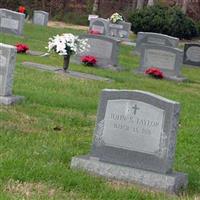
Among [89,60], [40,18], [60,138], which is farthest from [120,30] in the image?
[60,138]

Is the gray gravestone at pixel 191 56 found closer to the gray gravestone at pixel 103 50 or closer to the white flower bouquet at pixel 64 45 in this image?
the gray gravestone at pixel 103 50

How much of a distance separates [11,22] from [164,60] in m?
6.76

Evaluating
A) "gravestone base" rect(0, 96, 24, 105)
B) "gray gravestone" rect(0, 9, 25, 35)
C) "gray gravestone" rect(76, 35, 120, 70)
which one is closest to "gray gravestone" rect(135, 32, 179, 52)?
"gray gravestone" rect(0, 9, 25, 35)

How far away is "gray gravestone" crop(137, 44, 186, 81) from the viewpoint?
65.1 ft

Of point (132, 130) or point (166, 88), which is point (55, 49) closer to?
point (166, 88)

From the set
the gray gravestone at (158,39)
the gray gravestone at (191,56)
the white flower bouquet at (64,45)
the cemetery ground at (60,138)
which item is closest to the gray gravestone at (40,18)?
the gray gravestone at (158,39)

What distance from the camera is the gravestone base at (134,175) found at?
684cm

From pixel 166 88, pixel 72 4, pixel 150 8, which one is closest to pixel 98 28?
pixel 150 8

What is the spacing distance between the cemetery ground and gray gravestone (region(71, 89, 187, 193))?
0.18 m

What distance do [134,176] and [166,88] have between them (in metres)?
10.4

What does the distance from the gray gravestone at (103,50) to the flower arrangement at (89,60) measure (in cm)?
28

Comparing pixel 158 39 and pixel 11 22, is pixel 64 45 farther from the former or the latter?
pixel 158 39

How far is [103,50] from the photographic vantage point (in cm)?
1983

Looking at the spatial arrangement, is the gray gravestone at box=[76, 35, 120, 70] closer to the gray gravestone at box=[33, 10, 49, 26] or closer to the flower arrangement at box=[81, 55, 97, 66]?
the flower arrangement at box=[81, 55, 97, 66]
